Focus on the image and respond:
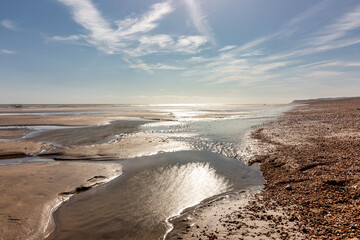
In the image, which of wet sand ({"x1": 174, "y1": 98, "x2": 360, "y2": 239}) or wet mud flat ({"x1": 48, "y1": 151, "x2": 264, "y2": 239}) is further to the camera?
wet mud flat ({"x1": 48, "y1": 151, "x2": 264, "y2": 239})

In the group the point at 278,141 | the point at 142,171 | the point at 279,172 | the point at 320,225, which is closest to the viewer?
the point at 320,225

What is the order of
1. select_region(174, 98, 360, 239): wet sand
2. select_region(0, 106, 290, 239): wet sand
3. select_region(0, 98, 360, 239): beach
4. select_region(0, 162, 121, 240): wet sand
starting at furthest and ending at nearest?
select_region(0, 106, 290, 239): wet sand
select_region(0, 162, 121, 240): wet sand
select_region(0, 98, 360, 239): beach
select_region(174, 98, 360, 239): wet sand

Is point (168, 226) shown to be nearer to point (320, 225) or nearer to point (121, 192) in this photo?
point (121, 192)

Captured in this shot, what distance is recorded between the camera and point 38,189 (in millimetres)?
8891

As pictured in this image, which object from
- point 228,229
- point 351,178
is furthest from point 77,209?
point 351,178

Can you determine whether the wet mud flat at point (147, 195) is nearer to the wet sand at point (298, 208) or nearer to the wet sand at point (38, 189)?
the wet sand at point (38, 189)

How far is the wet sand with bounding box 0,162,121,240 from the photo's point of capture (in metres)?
6.36

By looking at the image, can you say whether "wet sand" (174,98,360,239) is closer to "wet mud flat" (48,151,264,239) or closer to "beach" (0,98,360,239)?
"beach" (0,98,360,239)

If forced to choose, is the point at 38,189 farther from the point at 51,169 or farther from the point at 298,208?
the point at 298,208

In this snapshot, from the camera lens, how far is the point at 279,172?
10055 mm

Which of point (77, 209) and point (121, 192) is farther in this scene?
point (121, 192)

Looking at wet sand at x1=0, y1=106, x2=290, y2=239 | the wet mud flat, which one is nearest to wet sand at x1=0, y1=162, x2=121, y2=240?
wet sand at x1=0, y1=106, x2=290, y2=239

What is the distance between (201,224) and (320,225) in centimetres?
345

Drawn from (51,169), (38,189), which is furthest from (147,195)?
(51,169)
